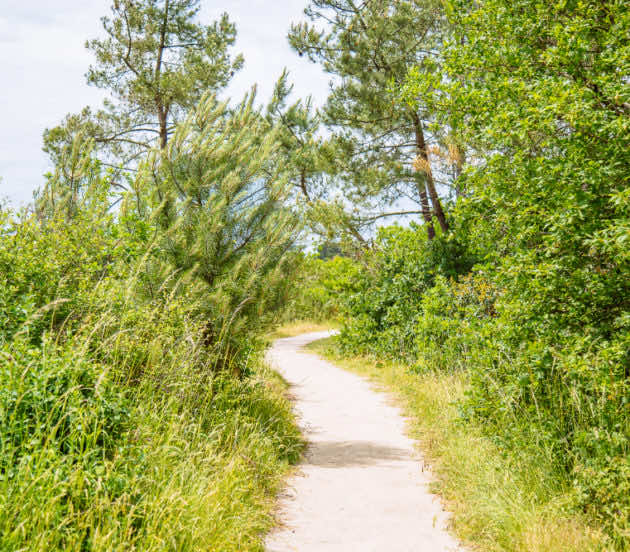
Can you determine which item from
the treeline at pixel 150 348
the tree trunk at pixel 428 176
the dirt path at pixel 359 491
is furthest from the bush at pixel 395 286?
the treeline at pixel 150 348

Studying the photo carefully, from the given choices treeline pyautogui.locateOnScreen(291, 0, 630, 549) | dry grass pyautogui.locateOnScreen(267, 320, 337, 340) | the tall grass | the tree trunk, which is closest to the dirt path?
the tall grass

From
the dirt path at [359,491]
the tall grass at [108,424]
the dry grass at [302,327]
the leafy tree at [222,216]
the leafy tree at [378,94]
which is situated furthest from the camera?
the dry grass at [302,327]

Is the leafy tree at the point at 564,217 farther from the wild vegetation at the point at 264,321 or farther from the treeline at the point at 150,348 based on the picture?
the treeline at the point at 150,348

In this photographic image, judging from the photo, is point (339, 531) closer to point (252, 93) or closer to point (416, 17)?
point (252, 93)

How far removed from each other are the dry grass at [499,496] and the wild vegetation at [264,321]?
22 millimetres

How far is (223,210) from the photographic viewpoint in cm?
602

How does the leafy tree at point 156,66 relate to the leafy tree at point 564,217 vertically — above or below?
above

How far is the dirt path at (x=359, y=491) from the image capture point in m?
3.96

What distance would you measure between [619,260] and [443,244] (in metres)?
8.61

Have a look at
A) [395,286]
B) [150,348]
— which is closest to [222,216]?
[150,348]

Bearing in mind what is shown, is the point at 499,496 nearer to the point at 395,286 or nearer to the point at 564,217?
the point at 564,217

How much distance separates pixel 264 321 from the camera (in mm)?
6352

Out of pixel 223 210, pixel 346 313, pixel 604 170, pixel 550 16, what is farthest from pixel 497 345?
pixel 346 313

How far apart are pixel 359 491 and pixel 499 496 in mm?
1372
